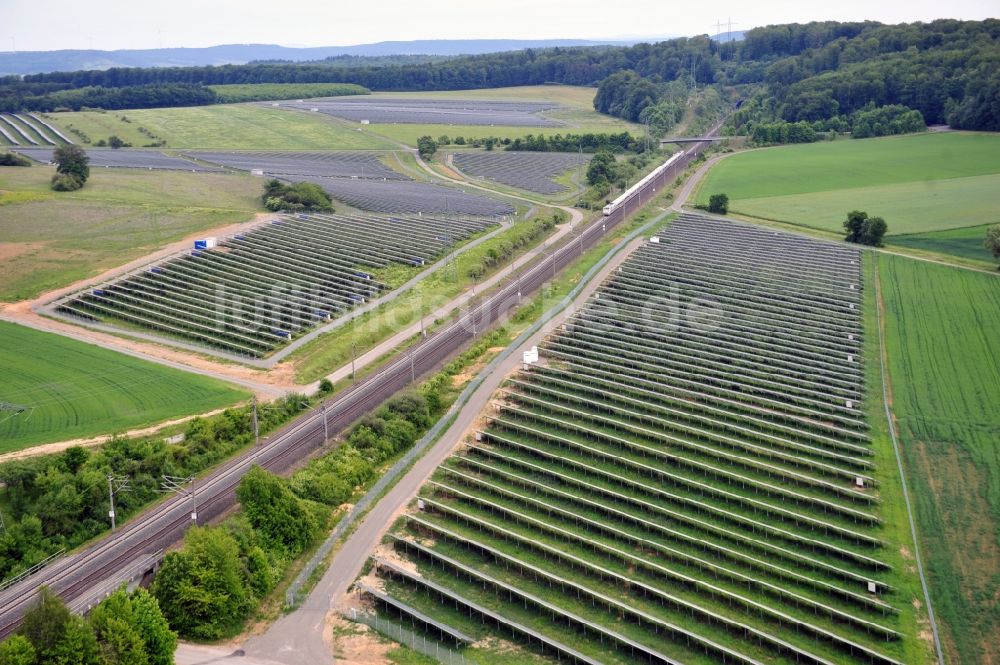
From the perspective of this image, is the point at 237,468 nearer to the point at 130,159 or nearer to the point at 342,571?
the point at 342,571

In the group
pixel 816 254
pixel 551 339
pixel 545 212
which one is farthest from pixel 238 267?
pixel 816 254

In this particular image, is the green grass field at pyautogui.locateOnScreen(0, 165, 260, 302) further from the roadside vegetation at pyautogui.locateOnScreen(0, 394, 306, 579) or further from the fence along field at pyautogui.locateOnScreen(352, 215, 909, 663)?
the fence along field at pyautogui.locateOnScreen(352, 215, 909, 663)

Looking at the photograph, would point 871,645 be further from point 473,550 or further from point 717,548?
point 473,550

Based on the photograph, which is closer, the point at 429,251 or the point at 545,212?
the point at 429,251

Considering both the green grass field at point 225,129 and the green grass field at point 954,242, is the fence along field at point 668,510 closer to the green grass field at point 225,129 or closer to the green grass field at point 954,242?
the green grass field at point 954,242

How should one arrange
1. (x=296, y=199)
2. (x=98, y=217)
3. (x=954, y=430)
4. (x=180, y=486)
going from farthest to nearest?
(x=296, y=199), (x=98, y=217), (x=954, y=430), (x=180, y=486)

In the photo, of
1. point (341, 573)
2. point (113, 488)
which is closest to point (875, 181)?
point (341, 573)

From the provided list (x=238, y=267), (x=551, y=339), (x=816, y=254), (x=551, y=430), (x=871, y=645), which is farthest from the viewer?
(x=816, y=254)
